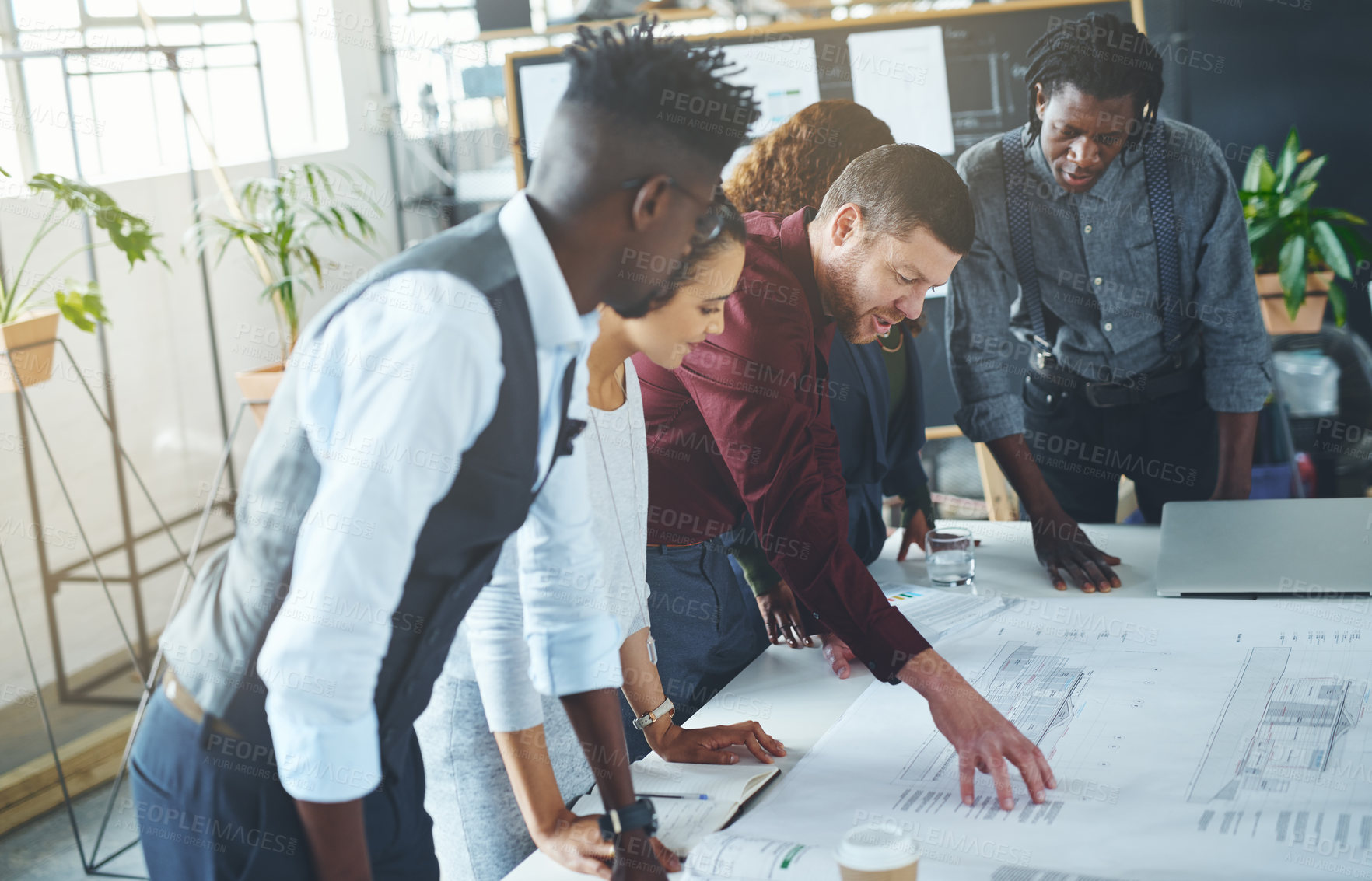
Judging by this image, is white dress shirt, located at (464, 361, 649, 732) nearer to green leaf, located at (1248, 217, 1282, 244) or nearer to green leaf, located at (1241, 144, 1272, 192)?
green leaf, located at (1248, 217, 1282, 244)

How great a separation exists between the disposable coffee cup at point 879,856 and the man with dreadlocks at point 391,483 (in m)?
0.17

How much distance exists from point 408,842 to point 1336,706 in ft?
2.79

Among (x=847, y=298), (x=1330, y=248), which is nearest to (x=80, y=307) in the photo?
(x=847, y=298)

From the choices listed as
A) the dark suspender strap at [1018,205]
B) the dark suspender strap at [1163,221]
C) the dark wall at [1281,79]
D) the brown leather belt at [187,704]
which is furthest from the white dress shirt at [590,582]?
the dark wall at [1281,79]

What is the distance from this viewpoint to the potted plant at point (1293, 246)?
2939 mm

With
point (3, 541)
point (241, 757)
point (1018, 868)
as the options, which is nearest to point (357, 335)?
point (241, 757)

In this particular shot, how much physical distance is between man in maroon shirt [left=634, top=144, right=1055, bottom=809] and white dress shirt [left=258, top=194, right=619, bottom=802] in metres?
0.55

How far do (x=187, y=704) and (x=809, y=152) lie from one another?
116 centimetres

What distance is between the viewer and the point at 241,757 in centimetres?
76

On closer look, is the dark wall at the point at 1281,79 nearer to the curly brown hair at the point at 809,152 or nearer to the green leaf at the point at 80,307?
the curly brown hair at the point at 809,152

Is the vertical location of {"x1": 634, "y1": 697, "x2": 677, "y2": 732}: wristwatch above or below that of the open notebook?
above

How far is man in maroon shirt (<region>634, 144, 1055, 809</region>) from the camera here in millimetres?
1149

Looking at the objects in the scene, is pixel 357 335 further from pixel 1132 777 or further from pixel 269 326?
pixel 269 326

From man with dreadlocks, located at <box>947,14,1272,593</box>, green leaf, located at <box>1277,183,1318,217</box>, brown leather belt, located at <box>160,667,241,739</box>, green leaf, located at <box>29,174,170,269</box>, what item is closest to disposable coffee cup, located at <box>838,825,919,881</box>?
brown leather belt, located at <box>160,667,241,739</box>
